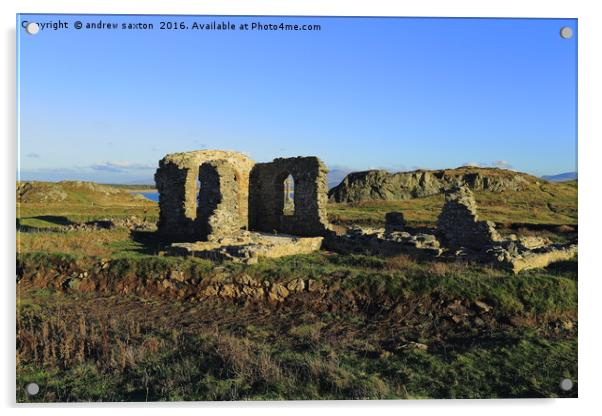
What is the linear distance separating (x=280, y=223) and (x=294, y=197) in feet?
6.61

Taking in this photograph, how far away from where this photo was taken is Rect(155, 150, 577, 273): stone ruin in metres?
12.4

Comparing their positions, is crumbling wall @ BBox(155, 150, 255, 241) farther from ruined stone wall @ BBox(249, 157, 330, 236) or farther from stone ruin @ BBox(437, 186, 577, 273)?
stone ruin @ BBox(437, 186, 577, 273)

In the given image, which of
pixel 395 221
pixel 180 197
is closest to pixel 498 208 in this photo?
pixel 395 221

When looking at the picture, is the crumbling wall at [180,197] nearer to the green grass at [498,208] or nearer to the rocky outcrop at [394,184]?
the green grass at [498,208]

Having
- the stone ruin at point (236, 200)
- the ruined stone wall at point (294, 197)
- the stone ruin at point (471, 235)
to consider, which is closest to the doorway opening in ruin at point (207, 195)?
the stone ruin at point (236, 200)

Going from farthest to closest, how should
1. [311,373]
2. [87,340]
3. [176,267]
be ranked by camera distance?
[176,267] < [87,340] < [311,373]

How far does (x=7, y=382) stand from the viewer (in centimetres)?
602

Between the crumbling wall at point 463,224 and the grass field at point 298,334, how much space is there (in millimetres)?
3562

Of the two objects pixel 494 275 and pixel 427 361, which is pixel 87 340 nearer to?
pixel 427 361

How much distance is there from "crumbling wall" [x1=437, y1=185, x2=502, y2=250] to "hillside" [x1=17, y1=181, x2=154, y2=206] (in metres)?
30.9

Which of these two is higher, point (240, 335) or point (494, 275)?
point (494, 275)

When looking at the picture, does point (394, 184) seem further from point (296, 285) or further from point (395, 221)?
point (296, 285)
